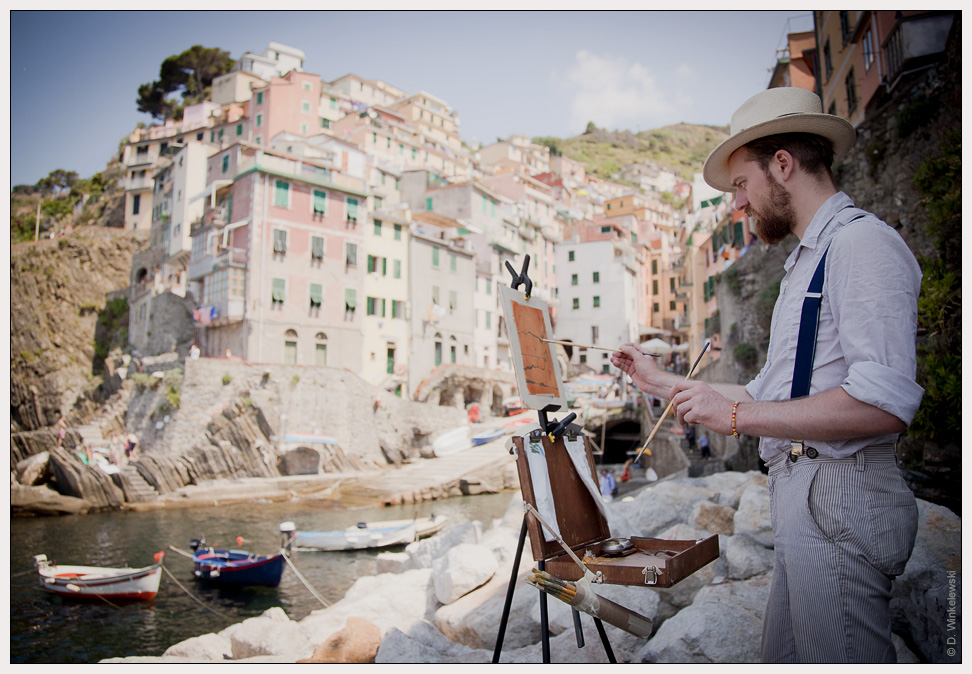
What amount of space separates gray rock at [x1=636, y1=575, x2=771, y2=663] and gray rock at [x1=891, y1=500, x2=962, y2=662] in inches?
26.3

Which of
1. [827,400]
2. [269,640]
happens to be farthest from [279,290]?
[827,400]

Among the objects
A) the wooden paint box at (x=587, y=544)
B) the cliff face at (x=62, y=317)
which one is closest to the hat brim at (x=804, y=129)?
the wooden paint box at (x=587, y=544)

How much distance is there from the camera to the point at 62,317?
35.4 meters

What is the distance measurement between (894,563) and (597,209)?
7068 cm

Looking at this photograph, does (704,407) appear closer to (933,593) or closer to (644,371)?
(644,371)

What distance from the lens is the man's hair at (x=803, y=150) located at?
1945mm

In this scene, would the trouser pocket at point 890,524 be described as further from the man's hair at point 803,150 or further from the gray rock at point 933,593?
the gray rock at point 933,593

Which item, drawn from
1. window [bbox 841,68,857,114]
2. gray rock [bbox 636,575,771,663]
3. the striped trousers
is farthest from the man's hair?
window [bbox 841,68,857,114]

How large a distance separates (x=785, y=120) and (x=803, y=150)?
11cm

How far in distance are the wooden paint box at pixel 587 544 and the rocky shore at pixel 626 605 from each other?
907mm

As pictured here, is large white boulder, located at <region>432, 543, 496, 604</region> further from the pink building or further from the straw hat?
the pink building

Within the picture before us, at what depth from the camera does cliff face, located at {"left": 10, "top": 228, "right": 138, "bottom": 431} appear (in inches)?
1238

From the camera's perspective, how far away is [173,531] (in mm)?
16172
